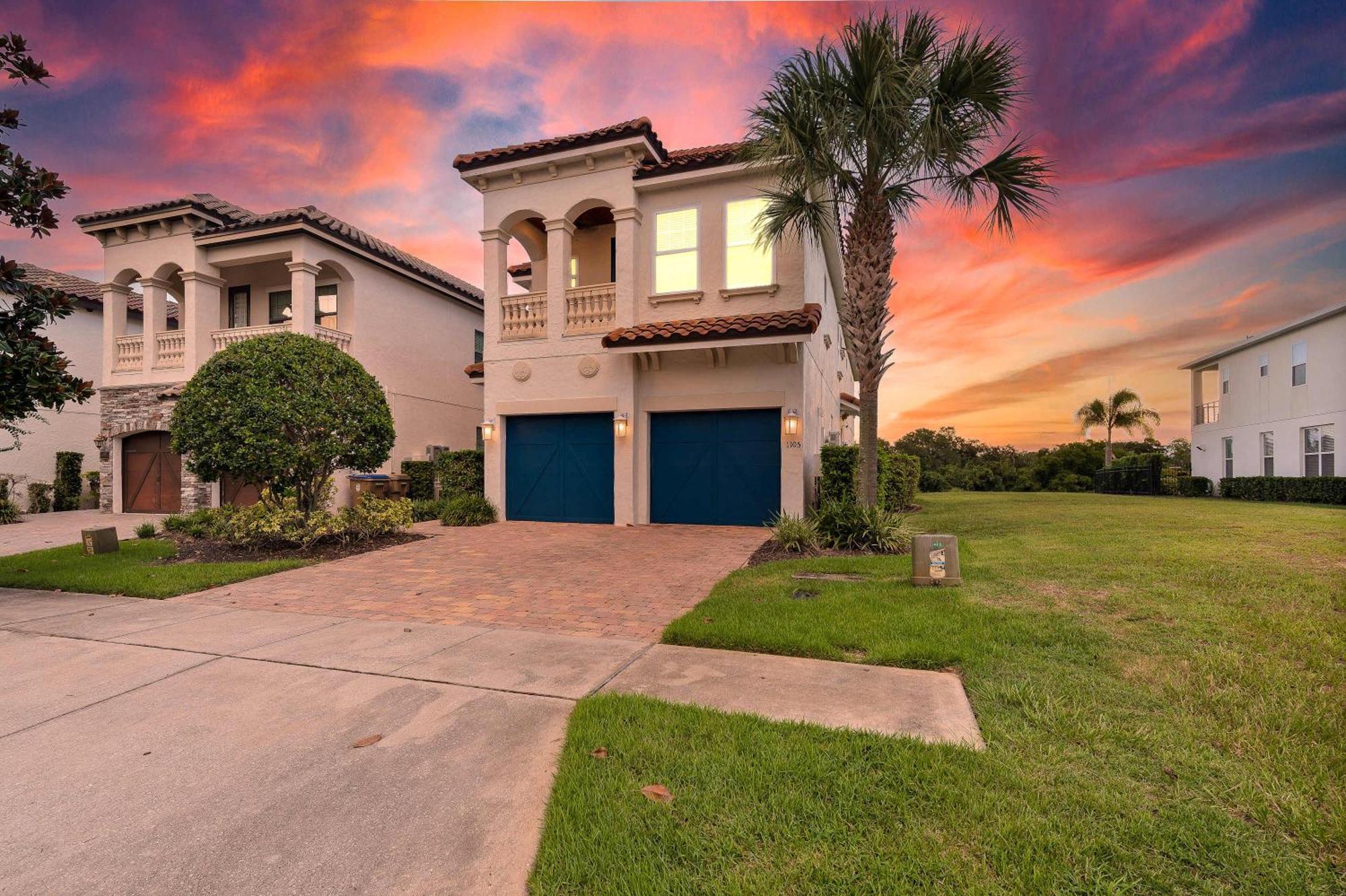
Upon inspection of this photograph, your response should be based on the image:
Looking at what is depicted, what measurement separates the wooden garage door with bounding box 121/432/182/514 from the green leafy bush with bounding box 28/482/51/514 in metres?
2.81

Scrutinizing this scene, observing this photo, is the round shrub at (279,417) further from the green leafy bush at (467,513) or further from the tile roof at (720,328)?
the tile roof at (720,328)

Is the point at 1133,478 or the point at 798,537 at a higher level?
the point at 1133,478

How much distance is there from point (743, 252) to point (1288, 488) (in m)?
21.7

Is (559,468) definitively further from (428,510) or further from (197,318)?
(197,318)

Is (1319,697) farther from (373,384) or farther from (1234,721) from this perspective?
(373,384)

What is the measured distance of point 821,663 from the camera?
13.3 feet

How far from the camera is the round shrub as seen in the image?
9016mm

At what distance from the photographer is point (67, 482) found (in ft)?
60.7

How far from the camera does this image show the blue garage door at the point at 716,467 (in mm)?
12398

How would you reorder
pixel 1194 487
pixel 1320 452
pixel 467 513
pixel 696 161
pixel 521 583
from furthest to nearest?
pixel 1194 487 < pixel 1320 452 < pixel 467 513 < pixel 696 161 < pixel 521 583

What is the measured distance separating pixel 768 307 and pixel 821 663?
31.4ft

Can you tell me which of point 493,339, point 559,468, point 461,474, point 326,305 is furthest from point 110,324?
point 559,468

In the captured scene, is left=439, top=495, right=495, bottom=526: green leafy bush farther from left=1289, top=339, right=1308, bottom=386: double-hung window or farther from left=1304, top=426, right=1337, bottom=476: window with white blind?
left=1289, top=339, right=1308, bottom=386: double-hung window

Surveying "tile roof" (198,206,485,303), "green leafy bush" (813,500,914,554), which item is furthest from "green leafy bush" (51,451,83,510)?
"green leafy bush" (813,500,914,554)
